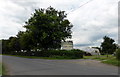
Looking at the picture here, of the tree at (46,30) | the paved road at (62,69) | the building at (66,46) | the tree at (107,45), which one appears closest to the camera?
the paved road at (62,69)

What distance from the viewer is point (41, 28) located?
3819 centimetres

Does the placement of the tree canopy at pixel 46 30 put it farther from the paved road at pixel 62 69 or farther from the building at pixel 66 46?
the paved road at pixel 62 69

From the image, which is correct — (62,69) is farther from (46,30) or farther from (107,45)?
(107,45)

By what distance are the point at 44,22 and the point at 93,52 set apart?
40.6m

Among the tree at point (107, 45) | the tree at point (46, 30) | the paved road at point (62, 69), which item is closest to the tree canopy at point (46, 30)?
the tree at point (46, 30)

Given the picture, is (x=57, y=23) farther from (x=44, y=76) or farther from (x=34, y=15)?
(x=44, y=76)

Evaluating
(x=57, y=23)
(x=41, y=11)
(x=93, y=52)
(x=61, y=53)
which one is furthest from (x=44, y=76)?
(x=93, y=52)

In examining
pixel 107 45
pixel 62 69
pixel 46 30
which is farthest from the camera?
pixel 107 45

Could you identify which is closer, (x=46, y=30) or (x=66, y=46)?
(x=46, y=30)

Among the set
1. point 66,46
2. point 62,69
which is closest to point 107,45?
point 66,46

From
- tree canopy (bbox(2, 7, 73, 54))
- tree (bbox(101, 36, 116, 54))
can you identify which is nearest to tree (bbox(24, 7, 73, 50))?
tree canopy (bbox(2, 7, 73, 54))

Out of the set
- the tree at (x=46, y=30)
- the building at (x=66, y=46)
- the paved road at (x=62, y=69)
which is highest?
the tree at (x=46, y=30)

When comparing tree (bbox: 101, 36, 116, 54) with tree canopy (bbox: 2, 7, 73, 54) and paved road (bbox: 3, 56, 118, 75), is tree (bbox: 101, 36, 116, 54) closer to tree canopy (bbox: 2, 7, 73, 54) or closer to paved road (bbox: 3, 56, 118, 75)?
tree canopy (bbox: 2, 7, 73, 54)

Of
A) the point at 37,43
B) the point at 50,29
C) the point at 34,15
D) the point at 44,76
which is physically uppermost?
the point at 34,15
